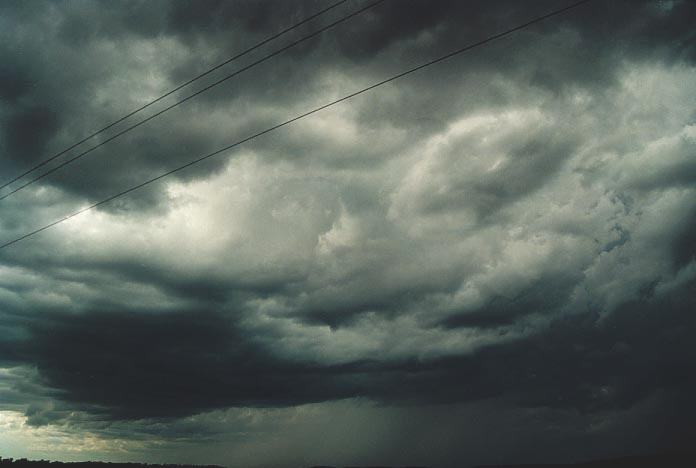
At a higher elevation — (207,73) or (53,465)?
(207,73)

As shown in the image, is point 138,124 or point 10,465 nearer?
point 138,124

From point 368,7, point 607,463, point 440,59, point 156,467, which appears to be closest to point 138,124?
point 368,7

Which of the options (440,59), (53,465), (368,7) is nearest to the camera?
(368,7)

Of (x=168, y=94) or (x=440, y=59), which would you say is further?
(x=168, y=94)

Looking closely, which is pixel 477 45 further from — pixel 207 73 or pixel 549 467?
pixel 549 467

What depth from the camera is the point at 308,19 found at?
1881 centimetres

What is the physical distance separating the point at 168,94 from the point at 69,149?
26.3ft

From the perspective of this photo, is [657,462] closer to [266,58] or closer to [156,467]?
[266,58]

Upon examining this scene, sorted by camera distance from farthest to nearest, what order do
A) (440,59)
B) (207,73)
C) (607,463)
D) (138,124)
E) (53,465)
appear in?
(53,465)
(607,463)
(138,124)
(207,73)
(440,59)

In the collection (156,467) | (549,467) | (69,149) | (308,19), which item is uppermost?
(308,19)

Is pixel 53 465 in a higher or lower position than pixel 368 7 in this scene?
lower

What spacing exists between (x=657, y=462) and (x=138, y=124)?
67.0 metres

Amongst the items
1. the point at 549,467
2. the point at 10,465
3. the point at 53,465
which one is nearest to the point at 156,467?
the point at 53,465

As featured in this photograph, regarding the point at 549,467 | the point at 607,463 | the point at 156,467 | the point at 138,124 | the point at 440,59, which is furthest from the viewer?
the point at 156,467
